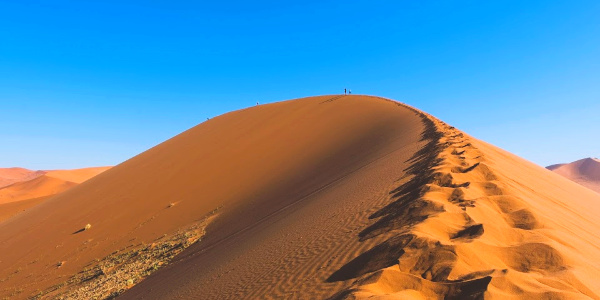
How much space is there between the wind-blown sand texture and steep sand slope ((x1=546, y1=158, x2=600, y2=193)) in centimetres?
5210

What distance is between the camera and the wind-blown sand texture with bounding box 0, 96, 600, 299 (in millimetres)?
3829

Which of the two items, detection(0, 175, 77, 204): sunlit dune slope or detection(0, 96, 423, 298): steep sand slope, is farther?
detection(0, 175, 77, 204): sunlit dune slope

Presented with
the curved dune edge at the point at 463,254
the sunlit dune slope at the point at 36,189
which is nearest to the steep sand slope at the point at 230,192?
the curved dune edge at the point at 463,254

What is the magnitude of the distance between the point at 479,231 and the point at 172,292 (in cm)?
494

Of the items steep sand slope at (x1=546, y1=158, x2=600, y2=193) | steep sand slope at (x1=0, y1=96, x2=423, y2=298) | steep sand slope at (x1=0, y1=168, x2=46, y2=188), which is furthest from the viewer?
steep sand slope at (x1=0, y1=168, x2=46, y2=188)

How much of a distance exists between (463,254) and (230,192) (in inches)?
547

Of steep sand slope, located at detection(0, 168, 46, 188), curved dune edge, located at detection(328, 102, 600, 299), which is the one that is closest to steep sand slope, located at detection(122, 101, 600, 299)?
curved dune edge, located at detection(328, 102, 600, 299)

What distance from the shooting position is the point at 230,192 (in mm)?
16906

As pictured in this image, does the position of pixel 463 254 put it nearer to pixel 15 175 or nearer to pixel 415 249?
pixel 415 249

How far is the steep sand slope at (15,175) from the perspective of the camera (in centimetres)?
9449

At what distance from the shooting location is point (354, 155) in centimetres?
1574

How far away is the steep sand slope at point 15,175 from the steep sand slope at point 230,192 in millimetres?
85399

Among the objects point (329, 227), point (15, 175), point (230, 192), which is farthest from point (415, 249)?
point (15, 175)

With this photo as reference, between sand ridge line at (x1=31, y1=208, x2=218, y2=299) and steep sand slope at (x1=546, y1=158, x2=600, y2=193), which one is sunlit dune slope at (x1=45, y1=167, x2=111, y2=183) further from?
steep sand slope at (x1=546, y1=158, x2=600, y2=193)
